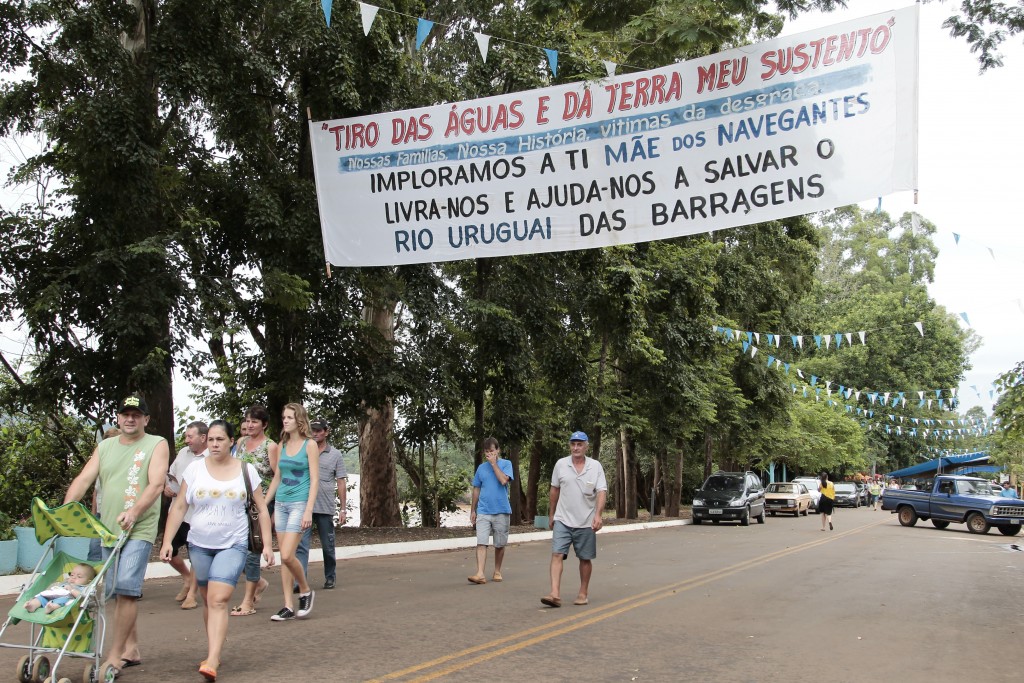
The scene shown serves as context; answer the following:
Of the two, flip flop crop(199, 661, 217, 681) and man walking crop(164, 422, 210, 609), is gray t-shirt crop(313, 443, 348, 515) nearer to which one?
man walking crop(164, 422, 210, 609)

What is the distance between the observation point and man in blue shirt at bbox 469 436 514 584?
12.1 m

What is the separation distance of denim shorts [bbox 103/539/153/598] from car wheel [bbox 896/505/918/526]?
3058 cm

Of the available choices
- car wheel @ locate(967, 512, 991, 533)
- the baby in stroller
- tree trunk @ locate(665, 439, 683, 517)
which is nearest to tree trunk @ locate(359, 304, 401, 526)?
tree trunk @ locate(665, 439, 683, 517)

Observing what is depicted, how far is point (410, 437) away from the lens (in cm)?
2141

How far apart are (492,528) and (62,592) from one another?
693cm

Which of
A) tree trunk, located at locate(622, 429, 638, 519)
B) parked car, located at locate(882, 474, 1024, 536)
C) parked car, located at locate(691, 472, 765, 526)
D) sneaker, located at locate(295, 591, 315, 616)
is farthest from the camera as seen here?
tree trunk, located at locate(622, 429, 638, 519)

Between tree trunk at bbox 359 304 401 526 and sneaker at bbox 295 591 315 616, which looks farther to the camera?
tree trunk at bbox 359 304 401 526

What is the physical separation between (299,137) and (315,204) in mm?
2514

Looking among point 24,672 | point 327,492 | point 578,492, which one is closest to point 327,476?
point 327,492

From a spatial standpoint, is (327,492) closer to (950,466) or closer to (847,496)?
(847,496)

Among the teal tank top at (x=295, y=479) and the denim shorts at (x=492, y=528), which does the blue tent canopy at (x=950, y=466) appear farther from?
the teal tank top at (x=295, y=479)

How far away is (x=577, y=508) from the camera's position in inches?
391

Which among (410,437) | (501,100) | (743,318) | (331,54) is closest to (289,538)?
(501,100)

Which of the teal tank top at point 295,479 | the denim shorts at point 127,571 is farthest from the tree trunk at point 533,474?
the denim shorts at point 127,571
